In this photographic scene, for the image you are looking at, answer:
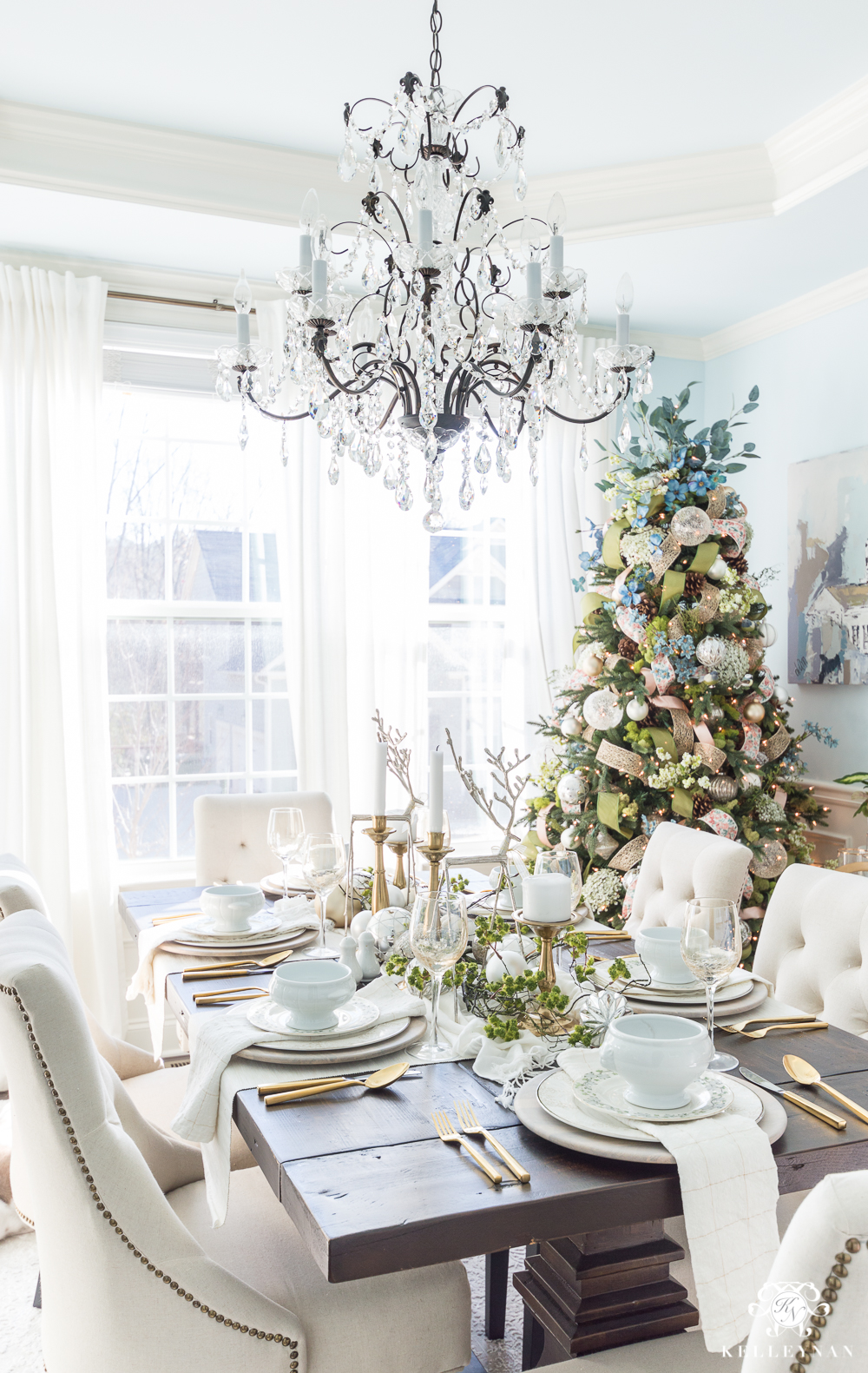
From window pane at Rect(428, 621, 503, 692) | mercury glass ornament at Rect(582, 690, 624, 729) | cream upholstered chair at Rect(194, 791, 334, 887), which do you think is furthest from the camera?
window pane at Rect(428, 621, 503, 692)

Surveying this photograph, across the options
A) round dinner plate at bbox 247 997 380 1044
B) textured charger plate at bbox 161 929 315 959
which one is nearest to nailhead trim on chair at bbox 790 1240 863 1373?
round dinner plate at bbox 247 997 380 1044

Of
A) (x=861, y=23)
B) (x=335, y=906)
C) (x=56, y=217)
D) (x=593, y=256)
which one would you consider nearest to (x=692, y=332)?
(x=593, y=256)

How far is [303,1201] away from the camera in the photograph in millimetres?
1109

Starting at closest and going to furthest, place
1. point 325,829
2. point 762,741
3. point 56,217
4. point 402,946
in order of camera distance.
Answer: point 402,946, point 325,829, point 56,217, point 762,741

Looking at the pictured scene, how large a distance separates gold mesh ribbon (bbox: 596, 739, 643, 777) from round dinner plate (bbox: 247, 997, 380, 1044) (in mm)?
1833

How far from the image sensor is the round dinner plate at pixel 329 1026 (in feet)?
4.99

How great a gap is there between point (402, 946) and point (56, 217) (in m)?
2.68

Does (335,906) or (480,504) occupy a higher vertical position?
(480,504)

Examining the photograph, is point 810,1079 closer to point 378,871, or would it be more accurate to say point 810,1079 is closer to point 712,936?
point 712,936

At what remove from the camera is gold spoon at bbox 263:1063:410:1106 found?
136cm

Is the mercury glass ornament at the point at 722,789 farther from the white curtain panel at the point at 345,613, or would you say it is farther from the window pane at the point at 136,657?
the window pane at the point at 136,657

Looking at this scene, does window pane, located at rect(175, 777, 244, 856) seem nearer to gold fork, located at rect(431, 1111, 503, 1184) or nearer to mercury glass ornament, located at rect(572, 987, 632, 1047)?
mercury glass ornament, located at rect(572, 987, 632, 1047)

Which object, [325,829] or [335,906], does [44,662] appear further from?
[335,906]

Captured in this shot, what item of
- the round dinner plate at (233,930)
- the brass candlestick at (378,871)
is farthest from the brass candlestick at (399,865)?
the round dinner plate at (233,930)
